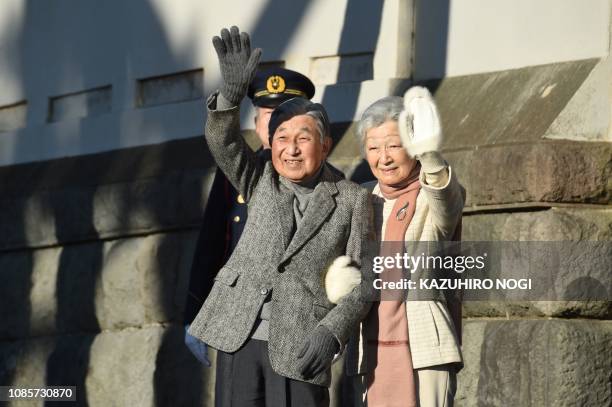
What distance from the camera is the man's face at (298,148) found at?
6625 millimetres

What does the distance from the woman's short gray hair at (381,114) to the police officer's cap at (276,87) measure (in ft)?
3.81

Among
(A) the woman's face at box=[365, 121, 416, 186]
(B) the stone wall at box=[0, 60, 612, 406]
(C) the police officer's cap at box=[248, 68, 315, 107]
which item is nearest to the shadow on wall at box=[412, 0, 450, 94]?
(B) the stone wall at box=[0, 60, 612, 406]

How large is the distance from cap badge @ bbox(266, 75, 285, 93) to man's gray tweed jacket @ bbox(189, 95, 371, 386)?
42.8 inches

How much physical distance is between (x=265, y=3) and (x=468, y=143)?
1862 millimetres

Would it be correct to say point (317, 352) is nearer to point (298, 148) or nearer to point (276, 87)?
point (298, 148)

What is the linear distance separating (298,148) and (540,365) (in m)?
1.73

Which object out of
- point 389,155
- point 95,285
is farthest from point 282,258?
point 95,285

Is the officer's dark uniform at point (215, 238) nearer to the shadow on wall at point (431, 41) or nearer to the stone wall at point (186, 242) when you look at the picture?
the stone wall at point (186, 242)

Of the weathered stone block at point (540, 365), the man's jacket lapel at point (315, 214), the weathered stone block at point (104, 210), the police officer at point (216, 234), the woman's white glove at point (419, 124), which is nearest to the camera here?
the woman's white glove at point (419, 124)

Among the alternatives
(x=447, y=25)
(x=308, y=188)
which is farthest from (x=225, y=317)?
(x=447, y=25)

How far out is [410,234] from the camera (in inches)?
254

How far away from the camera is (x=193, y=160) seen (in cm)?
973

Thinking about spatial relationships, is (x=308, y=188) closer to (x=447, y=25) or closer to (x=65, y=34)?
(x=447, y=25)

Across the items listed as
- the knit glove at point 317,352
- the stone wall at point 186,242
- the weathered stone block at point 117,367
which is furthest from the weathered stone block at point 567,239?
the weathered stone block at point 117,367
